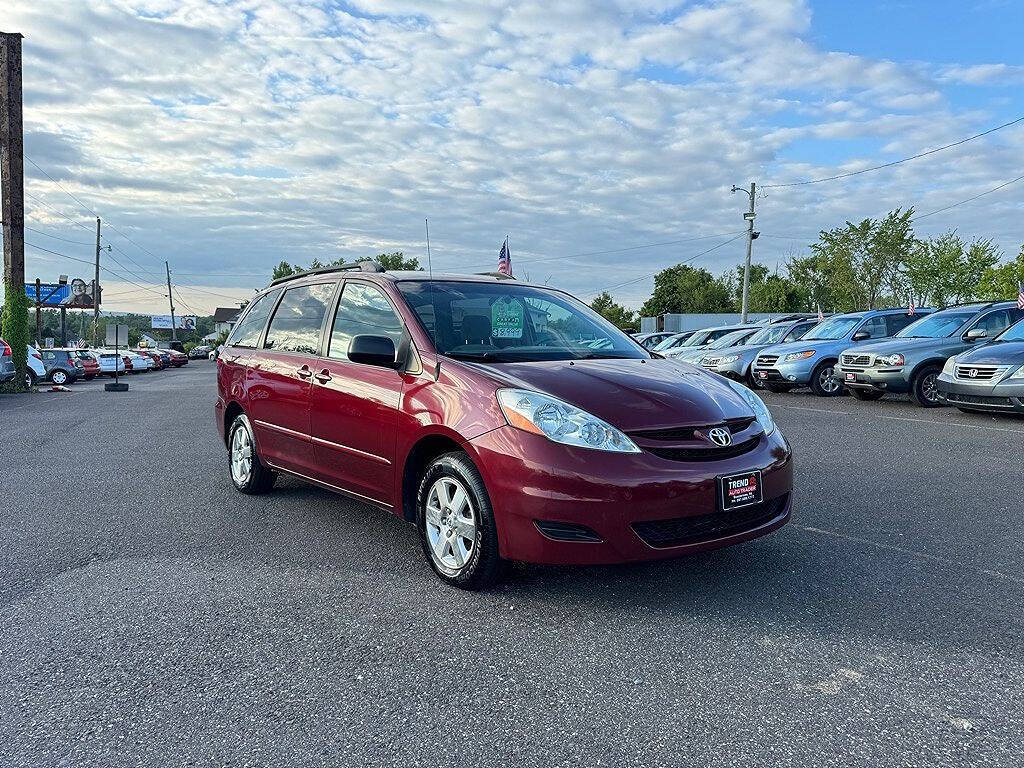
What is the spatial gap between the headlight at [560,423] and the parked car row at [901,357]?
4481 millimetres

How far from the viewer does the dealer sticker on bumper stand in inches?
145

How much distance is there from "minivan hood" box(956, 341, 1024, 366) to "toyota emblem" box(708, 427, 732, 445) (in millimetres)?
8087

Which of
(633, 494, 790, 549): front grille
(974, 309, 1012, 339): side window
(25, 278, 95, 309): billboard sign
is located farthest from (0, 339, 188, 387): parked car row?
(633, 494, 790, 549): front grille

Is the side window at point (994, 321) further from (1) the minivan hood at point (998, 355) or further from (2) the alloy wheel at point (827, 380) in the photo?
(2) the alloy wheel at point (827, 380)

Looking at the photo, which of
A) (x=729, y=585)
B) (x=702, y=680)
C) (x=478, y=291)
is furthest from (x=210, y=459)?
(x=702, y=680)

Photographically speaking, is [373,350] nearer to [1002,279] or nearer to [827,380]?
[827,380]

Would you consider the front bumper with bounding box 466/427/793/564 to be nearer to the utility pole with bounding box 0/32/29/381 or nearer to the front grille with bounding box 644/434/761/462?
the front grille with bounding box 644/434/761/462

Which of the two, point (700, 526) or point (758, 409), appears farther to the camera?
point (758, 409)

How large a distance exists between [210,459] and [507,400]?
5398 mm

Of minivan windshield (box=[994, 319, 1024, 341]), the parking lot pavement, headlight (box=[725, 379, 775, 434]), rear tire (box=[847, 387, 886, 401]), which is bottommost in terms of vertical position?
the parking lot pavement

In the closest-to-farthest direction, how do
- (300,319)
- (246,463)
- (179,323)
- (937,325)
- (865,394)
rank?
(300,319)
(246,463)
(937,325)
(865,394)
(179,323)

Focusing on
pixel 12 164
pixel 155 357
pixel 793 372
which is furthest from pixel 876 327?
pixel 155 357

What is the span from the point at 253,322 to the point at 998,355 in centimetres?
918

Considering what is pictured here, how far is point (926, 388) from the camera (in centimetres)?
1256
